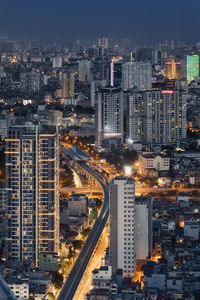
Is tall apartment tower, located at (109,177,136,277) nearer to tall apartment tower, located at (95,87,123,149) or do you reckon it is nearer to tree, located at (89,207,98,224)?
tree, located at (89,207,98,224)

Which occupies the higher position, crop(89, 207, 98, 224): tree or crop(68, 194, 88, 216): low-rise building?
crop(68, 194, 88, 216): low-rise building

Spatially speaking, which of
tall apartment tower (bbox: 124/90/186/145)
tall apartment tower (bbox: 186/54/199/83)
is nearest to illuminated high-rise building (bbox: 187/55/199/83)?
tall apartment tower (bbox: 186/54/199/83)

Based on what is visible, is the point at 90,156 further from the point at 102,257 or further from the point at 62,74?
the point at 62,74

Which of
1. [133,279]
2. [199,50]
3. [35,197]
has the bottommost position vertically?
[133,279]

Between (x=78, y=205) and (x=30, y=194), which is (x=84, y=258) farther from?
(x=78, y=205)

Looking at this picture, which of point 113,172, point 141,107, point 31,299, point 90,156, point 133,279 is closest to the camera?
point 31,299

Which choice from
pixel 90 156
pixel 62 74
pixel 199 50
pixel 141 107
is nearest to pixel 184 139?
pixel 141 107
